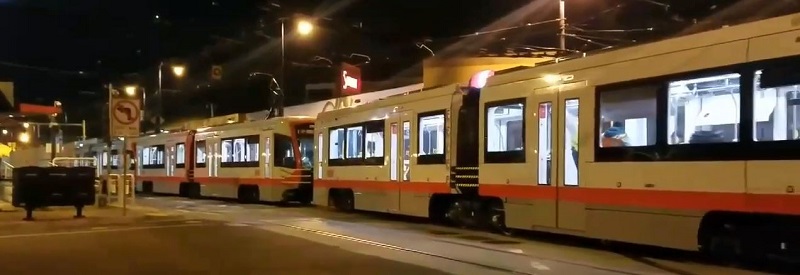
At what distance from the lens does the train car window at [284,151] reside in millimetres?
26359

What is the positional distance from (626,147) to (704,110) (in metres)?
1.41

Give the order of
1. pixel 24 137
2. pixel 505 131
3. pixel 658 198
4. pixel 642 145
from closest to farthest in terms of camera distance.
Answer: pixel 658 198
pixel 642 145
pixel 505 131
pixel 24 137

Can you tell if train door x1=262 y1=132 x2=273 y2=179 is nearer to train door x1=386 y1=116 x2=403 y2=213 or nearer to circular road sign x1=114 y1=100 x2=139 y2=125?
circular road sign x1=114 y1=100 x2=139 y2=125

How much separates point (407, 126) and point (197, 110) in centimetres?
6510

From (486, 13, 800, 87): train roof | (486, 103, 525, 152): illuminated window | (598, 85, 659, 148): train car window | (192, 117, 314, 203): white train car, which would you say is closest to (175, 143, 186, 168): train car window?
(192, 117, 314, 203): white train car

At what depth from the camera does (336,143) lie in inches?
883

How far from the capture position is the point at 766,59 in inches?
410

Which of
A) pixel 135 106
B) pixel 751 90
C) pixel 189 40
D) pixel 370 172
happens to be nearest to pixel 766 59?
pixel 751 90

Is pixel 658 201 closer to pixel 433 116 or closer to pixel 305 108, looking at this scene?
pixel 433 116

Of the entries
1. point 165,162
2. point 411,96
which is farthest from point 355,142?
point 165,162

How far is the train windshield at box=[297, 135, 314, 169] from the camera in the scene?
2653cm

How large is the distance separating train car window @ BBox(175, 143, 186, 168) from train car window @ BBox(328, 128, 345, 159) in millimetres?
12140

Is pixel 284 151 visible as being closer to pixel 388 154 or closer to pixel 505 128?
pixel 388 154

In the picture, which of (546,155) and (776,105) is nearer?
(776,105)
